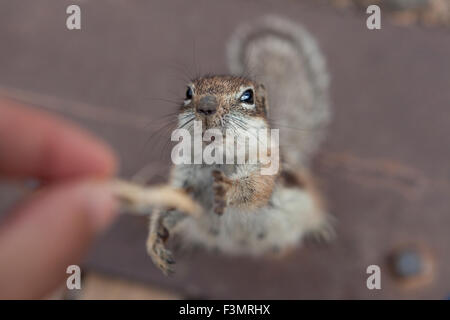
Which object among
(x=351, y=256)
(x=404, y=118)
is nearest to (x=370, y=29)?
(x=404, y=118)

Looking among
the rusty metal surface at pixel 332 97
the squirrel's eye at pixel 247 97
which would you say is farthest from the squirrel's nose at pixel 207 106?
the rusty metal surface at pixel 332 97

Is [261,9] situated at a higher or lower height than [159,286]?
higher

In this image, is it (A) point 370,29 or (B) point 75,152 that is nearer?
(B) point 75,152

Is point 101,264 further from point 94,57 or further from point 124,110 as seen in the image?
point 94,57

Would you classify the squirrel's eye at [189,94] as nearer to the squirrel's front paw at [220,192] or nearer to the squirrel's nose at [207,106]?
the squirrel's nose at [207,106]

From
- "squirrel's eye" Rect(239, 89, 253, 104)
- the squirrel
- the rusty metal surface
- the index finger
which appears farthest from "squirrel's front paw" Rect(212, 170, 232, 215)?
the rusty metal surface

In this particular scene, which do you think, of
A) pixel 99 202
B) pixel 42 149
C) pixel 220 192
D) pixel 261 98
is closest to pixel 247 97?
pixel 261 98
